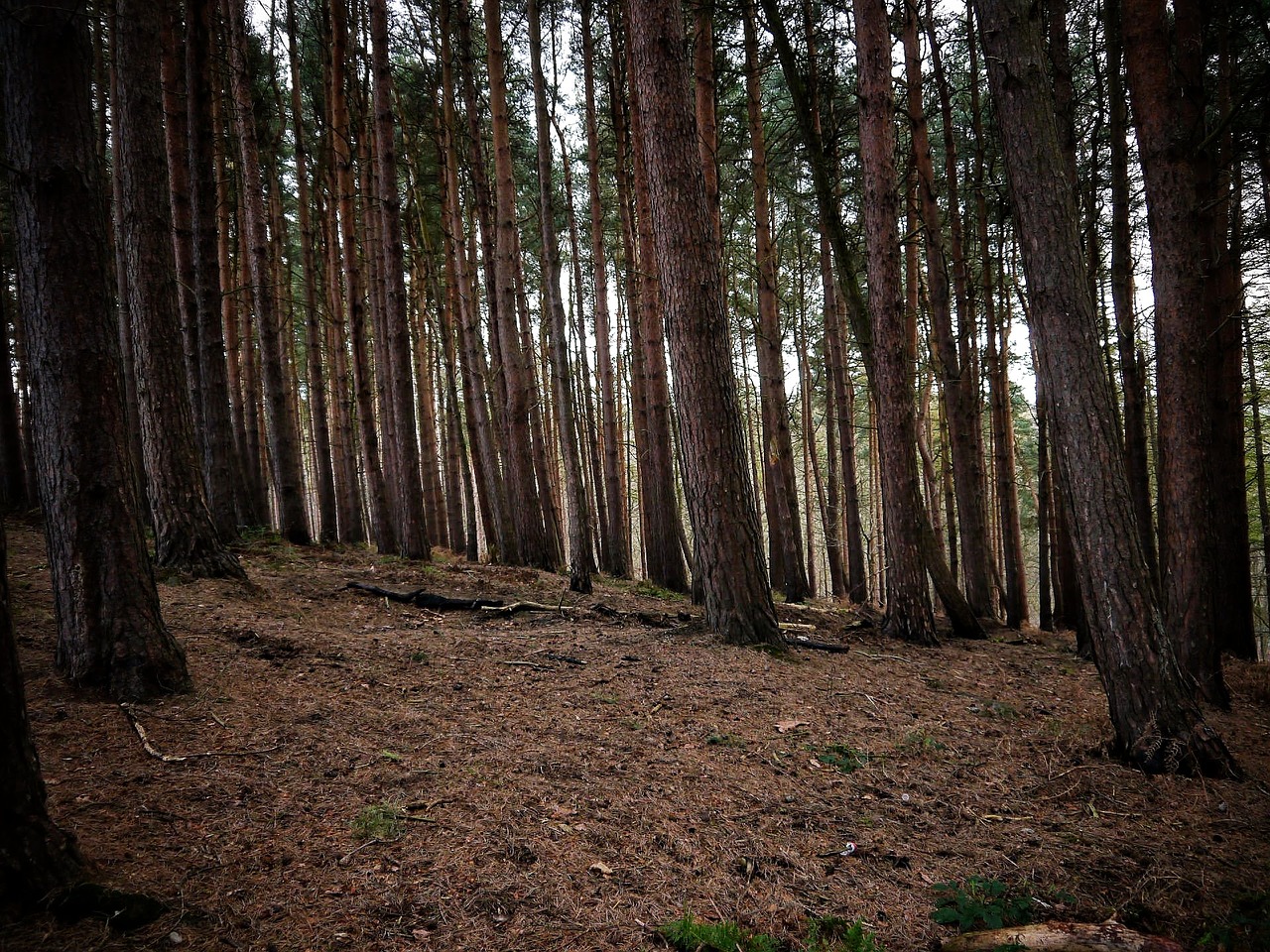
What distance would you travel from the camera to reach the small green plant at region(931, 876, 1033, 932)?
261 cm

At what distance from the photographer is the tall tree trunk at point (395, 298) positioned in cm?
956

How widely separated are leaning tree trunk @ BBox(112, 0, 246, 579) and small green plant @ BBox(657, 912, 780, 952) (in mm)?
6206

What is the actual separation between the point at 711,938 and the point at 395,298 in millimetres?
9746

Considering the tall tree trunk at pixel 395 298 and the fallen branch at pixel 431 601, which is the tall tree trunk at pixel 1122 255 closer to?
the fallen branch at pixel 431 601

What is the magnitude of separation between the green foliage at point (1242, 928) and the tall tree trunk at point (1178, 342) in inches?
130

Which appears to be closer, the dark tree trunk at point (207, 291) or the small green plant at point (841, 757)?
the small green plant at point (841, 757)

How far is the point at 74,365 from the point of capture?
11.6 feet

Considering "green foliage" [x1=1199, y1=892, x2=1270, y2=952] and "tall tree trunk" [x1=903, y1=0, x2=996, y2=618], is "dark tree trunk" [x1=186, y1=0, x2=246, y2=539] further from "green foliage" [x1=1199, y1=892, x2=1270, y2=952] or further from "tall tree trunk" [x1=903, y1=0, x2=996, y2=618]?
"green foliage" [x1=1199, y1=892, x2=1270, y2=952]

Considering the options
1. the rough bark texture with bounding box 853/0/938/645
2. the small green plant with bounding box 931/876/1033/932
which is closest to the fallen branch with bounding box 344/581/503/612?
the rough bark texture with bounding box 853/0/938/645

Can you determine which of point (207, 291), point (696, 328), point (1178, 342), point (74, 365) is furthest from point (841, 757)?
point (207, 291)

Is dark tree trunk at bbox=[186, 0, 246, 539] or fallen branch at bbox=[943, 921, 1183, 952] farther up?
dark tree trunk at bbox=[186, 0, 246, 539]

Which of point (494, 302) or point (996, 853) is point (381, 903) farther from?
point (494, 302)

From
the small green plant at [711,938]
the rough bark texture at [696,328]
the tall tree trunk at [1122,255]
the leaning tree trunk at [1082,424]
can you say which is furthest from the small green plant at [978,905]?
the tall tree trunk at [1122,255]

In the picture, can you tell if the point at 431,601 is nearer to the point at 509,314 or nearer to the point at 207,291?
the point at 509,314
